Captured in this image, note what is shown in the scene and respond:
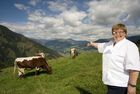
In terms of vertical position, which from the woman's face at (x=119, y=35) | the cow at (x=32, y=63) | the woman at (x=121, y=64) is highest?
the woman's face at (x=119, y=35)

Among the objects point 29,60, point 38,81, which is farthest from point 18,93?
point 29,60

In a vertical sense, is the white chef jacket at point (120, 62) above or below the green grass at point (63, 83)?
above

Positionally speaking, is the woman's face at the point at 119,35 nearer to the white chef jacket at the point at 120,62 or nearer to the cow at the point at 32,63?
the white chef jacket at the point at 120,62

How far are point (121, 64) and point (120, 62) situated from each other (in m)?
0.07

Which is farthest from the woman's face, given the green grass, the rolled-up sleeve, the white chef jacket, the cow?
the cow

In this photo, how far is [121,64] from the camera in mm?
7004

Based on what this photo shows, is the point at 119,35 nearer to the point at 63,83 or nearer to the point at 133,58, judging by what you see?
the point at 133,58

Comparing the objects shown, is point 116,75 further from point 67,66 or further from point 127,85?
point 67,66

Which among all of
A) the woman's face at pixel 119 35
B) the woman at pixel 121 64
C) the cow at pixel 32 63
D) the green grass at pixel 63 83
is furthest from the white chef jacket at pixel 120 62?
the cow at pixel 32 63

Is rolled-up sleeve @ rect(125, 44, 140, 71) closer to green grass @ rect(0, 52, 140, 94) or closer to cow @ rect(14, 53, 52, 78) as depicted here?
green grass @ rect(0, 52, 140, 94)

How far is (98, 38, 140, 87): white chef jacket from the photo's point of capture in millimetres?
6746

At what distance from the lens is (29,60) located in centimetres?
2788

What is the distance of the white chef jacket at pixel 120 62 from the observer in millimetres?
6746

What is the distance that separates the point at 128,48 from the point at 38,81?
17.4 m
